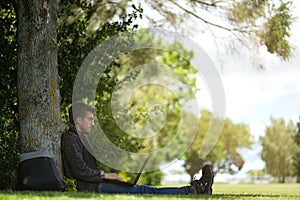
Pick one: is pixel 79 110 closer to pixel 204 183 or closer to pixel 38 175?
pixel 38 175

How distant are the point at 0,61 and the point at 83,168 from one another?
3.06 meters

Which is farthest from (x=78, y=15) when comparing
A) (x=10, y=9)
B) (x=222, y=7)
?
(x=222, y=7)

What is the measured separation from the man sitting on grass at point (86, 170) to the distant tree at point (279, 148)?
45898 millimetres

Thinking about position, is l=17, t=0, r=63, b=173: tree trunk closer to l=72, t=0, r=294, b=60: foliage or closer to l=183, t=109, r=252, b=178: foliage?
l=72, t=0, r=294, b=60: foliage

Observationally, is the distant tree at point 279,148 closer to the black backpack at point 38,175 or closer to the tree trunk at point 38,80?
the tree trunk at point 38,80

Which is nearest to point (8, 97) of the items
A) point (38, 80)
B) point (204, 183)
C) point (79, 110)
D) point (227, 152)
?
point (38, 80)

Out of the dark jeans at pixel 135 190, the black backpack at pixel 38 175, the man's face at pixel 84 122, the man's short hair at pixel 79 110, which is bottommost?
the dark jeans at pixel 135 190

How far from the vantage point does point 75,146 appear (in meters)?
7.98

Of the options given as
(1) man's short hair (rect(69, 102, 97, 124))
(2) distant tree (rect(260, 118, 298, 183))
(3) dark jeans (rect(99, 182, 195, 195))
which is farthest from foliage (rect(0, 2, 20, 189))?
(2) distant tree (rect(260, 118, 298, 183))

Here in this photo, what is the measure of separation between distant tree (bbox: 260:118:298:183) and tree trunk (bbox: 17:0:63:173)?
151 feet

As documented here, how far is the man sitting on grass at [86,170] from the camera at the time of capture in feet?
26.1

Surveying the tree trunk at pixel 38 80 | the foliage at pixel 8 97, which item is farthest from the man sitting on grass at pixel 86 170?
the foliage at pixel 8 97

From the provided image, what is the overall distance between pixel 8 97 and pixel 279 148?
157 ft

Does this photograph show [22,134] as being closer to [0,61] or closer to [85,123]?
[85,123]
